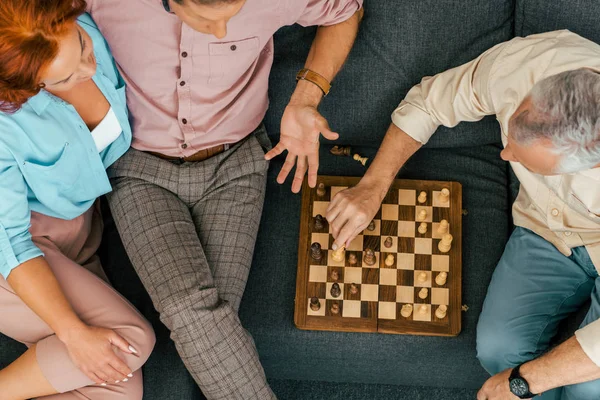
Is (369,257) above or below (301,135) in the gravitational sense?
below

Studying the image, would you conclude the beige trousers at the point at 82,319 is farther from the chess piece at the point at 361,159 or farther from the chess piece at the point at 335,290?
the chess piece at the point at 361,159

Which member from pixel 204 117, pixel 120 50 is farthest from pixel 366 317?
pixel 120 50

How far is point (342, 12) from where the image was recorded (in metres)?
1.82

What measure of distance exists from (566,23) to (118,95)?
128 cm

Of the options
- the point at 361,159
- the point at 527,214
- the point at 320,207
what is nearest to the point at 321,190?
the point at 320,207

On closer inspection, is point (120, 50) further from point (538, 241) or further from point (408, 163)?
point (538, 241)

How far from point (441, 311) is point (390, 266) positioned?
194mm

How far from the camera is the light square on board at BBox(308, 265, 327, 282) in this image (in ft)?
6.20

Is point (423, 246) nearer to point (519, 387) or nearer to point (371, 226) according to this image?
point (371, 226)

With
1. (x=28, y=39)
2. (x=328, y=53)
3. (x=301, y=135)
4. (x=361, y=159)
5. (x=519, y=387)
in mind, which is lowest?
(x=519, y=387)

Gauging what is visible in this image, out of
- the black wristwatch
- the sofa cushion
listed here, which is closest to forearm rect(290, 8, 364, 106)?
the sofa cushion

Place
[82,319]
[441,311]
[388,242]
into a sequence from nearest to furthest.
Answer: [82,319] < [441,311] < [388,242]

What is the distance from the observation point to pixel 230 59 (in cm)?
173

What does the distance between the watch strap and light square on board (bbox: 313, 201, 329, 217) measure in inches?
13.9
